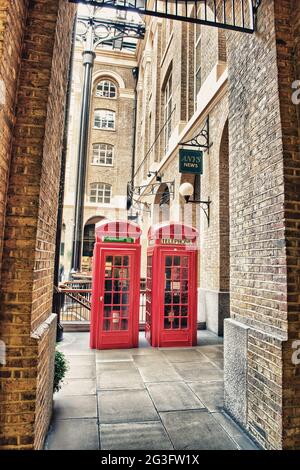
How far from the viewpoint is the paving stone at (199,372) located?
16.5ft

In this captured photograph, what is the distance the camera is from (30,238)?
262 cm

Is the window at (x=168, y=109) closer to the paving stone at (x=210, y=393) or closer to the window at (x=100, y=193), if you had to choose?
the window at (x=100, y=193)

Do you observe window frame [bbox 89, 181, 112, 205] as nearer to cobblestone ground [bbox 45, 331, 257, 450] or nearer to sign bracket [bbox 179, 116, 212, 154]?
sign bracket [bbox 179, 116, 212, 154]

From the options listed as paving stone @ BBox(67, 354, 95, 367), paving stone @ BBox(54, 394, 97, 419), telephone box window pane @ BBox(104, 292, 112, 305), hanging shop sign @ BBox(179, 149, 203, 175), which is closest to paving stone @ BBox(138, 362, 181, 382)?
Answer: paving stone @ BBox(67, 354, 95, 367)

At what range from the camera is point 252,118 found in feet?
12.0

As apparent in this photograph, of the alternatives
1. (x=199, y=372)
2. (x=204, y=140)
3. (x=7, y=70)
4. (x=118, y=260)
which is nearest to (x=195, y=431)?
(x=199, y=372)

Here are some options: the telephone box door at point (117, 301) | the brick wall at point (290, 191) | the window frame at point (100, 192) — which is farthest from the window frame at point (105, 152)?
the brick wall at point (290, 191)

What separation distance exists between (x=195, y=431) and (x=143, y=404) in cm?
89

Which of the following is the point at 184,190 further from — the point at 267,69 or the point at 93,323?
the point at 267,69

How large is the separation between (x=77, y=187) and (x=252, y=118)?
14500 mm

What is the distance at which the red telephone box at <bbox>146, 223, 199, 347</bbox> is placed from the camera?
6.95 meters

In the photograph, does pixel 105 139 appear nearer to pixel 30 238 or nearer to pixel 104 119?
pixel 104 119

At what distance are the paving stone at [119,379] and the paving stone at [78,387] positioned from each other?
124mm
